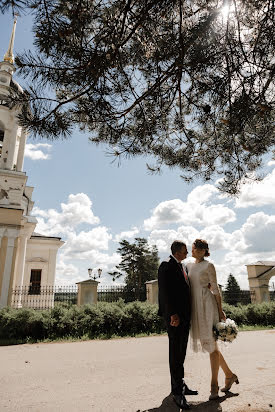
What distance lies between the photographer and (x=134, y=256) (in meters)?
50.4

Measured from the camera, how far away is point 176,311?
3480mm

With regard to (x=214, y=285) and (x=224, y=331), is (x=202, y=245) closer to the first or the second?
(x=214, y=285)

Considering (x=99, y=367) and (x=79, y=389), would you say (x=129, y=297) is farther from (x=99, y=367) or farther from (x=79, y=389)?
(x=79, y=389)

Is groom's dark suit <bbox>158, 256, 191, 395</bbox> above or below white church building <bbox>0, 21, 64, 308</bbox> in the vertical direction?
below

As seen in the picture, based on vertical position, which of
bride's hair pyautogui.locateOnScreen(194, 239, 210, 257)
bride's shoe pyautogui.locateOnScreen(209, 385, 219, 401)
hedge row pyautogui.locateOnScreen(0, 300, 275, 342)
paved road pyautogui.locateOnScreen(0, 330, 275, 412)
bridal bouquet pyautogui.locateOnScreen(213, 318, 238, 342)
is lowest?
paved road pyautogui.locateOnScreen(0, 330, 275, 412)

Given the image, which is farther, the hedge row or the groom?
the hedge row

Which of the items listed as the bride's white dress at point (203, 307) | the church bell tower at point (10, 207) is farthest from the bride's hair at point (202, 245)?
the church bell tower at point (10, 207)

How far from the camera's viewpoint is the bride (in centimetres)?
353

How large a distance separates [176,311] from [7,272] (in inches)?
543

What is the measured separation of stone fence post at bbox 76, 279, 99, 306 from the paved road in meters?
7.10

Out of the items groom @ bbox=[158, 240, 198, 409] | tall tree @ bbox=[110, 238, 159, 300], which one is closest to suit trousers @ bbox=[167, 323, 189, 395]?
groom @ bbox=[158, 240, 198, 409]

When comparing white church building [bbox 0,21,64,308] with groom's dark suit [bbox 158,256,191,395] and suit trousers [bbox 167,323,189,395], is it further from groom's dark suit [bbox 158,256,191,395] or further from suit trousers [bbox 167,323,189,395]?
suit trousers [bbox 167,323,189,395]

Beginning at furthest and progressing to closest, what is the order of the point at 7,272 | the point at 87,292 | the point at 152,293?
1. the point at 7,272
2. the point at 152,293
3. the point at 87,292

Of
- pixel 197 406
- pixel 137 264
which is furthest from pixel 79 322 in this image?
pixel 137 264
